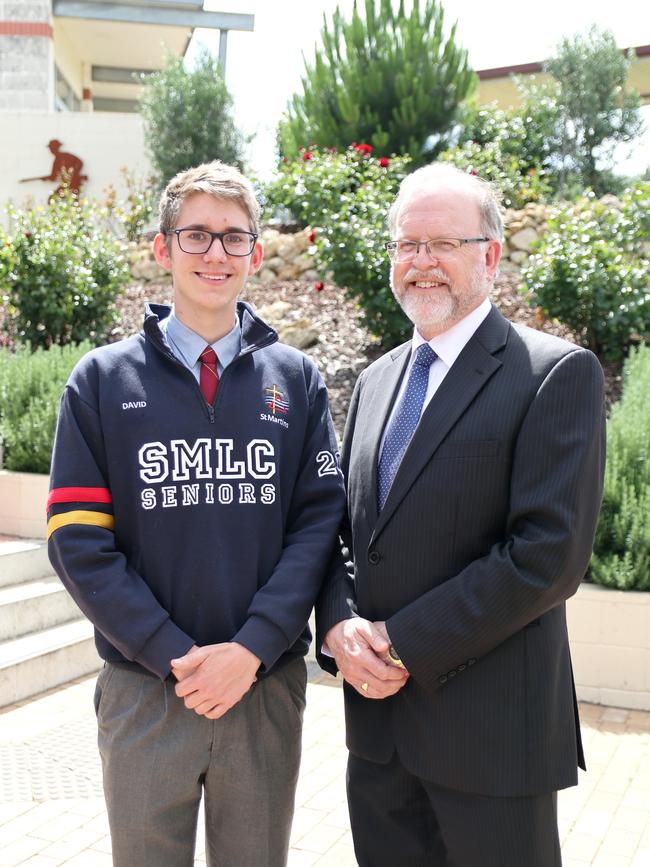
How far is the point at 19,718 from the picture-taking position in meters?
4.30

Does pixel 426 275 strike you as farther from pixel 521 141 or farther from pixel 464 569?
pixel 521 141

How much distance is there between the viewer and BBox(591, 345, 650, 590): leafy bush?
4.49 metres

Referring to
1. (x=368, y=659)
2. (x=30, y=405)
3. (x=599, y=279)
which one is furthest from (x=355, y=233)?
(x=368, y=659)

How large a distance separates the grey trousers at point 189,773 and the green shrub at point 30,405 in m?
4.24

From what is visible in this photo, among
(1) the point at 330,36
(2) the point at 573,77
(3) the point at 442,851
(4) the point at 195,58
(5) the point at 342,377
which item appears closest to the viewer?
(3) the point at 442,851

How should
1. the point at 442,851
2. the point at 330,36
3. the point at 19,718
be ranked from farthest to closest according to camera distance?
1. the point at 330,36
2. the point at 19,718
3. the point at 442,851

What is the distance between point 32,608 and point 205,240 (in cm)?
341

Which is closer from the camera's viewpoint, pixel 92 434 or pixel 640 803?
pixel 92 434

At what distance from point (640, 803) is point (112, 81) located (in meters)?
22.3

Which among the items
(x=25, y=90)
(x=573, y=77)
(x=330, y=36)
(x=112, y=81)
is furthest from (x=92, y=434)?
(x=112, y=81)

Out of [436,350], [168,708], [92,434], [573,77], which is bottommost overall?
[168,708]

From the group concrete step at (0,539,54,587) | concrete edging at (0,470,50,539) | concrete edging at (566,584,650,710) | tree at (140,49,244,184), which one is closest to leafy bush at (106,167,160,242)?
tree at (140,49,244,184)

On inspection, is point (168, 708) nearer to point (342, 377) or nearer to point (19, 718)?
point (19, 718)

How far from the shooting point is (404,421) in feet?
7.48
